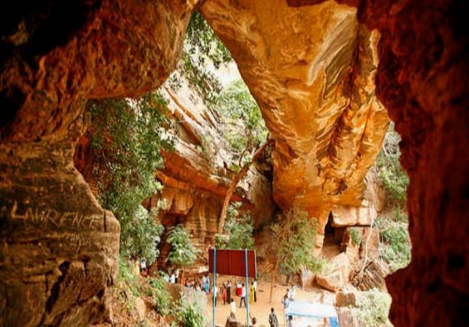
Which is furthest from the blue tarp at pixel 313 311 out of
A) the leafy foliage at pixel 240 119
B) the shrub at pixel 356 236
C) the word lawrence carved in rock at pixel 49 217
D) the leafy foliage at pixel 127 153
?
the shrub at pixel 356 236

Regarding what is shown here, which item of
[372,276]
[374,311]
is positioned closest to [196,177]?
[374,311]

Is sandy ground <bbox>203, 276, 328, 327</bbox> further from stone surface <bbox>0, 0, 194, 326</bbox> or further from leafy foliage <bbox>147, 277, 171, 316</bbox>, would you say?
stone surface <bbox>0, 0, 194, 326</bbox>

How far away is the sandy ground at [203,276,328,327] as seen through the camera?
9148mm

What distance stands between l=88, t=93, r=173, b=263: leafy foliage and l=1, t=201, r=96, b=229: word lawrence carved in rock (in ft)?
8.22

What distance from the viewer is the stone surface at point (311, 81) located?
512cm

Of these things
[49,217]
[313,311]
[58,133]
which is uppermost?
[58,133]

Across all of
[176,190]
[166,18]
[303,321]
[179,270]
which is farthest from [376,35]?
[179,270]

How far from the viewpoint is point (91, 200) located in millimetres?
2928

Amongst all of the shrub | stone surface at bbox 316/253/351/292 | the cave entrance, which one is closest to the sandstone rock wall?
stone surface at bbox 316/253/351/292

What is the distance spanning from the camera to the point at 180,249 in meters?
11.0

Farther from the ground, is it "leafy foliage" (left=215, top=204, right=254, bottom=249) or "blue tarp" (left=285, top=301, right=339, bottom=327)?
"leafy foliage" (left=215, top=204, right=254, bottom=249)

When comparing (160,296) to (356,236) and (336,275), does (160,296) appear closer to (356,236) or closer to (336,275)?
(336,275)

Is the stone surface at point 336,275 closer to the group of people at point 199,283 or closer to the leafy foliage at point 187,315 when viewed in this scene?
the group of people at point 199,283

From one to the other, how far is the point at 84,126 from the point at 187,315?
16.7 feet
